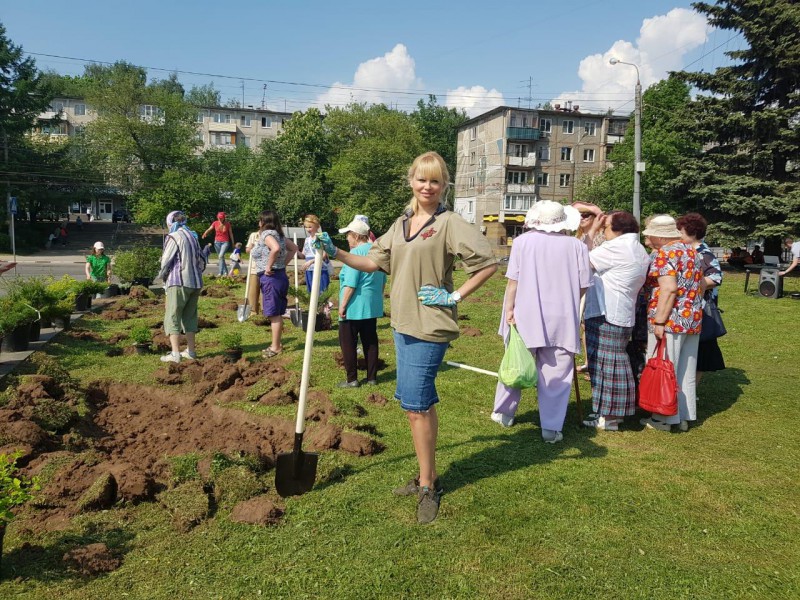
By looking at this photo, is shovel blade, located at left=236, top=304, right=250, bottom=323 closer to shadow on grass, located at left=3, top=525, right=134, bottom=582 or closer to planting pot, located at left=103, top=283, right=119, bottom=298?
planting pot, located at left=103, top=283, right=119, bottom=298

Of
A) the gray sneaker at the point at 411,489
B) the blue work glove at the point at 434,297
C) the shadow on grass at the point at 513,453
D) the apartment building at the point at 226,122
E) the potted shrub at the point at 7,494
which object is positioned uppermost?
the apartment building at the point at 226,122

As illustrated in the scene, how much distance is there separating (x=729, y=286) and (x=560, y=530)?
691 inches

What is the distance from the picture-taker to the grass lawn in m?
3.03

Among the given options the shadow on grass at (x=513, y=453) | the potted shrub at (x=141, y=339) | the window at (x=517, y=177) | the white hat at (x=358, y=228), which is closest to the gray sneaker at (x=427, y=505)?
the shadow on grass at (x=513, y=453)

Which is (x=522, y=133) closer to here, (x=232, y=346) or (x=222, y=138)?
(x=222, y=138)

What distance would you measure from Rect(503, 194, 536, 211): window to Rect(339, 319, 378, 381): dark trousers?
61.6 meters

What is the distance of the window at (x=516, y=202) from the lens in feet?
218

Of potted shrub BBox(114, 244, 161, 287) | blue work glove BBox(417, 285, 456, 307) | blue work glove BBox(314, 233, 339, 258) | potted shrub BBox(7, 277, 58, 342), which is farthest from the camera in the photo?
potted shrub BBox(114, 244, 161, 287)

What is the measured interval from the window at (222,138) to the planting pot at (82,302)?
7655cm

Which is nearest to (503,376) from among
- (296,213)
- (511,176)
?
(296,213)

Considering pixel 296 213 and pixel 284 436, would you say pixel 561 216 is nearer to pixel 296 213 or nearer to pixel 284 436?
pixel 284 436

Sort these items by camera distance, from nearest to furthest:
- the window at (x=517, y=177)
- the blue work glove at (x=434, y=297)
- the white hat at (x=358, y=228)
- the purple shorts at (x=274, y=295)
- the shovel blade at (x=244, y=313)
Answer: the blue work glove at (x=434, y=297) < the white hat at (x=358, y=228) < the purple shorts at (x=274, y=295) < the shovel blade at (x=244, y=313) < the window at (x=517, y=177)

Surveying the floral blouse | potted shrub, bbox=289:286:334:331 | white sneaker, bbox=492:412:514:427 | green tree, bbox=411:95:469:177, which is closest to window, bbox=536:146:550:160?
green tree, bbox=411:95:469:177

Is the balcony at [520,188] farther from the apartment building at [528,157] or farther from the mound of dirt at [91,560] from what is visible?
the mound of dirt at [91,560]
